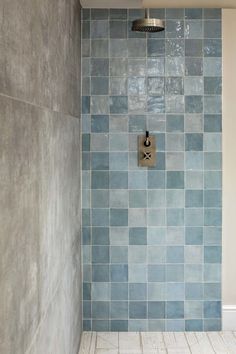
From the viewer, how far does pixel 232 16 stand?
404 cm

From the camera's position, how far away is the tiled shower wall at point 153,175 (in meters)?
4.02

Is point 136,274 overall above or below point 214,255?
below

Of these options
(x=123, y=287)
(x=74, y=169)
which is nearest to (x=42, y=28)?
(x=74, y=169)

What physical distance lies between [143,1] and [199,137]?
1013mm

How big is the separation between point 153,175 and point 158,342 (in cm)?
115

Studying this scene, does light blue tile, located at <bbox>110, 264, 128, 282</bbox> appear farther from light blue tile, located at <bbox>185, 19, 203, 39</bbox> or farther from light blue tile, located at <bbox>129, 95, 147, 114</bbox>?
light blue tile, located at <bbox>185, 19, 203, 39</bbox>

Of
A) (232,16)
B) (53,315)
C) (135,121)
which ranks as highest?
(232,16)

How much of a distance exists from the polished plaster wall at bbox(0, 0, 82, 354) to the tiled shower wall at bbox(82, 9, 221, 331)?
0.65m

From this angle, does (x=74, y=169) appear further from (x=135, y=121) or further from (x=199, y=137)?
(x=199, y=137)

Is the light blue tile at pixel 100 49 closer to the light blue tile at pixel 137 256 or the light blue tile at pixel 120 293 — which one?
the light blue tile at pixel 137 256

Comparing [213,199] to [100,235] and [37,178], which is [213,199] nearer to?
[100,235]

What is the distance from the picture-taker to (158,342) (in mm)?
3877

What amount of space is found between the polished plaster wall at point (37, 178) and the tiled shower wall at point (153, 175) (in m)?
0.65

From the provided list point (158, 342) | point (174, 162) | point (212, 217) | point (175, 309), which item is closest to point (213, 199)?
point (212, 217)
